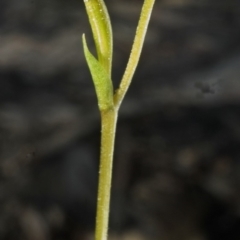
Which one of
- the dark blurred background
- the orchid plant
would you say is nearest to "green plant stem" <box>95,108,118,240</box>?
the orchid plant

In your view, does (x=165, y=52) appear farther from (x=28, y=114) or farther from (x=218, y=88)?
(x=28, y=114)

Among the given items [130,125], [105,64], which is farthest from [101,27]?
[130,125]

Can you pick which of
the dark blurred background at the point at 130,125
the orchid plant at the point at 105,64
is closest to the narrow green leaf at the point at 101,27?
the orchid plant at the point at 105,64

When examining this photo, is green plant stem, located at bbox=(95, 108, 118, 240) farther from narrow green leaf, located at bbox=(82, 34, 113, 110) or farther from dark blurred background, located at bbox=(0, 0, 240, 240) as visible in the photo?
dark blurred background, located at bbox=(0, 0, 240, 240)

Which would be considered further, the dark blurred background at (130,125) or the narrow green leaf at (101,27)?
the dark blurred background at (130,125)

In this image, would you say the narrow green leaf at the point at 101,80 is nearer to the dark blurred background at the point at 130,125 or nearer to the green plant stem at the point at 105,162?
the green plant stem at the point at 105,162

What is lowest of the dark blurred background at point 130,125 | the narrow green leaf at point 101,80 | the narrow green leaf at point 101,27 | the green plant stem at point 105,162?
the dark blurred background at point 130,125

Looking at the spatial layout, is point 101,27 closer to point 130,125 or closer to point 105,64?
point 105,64
